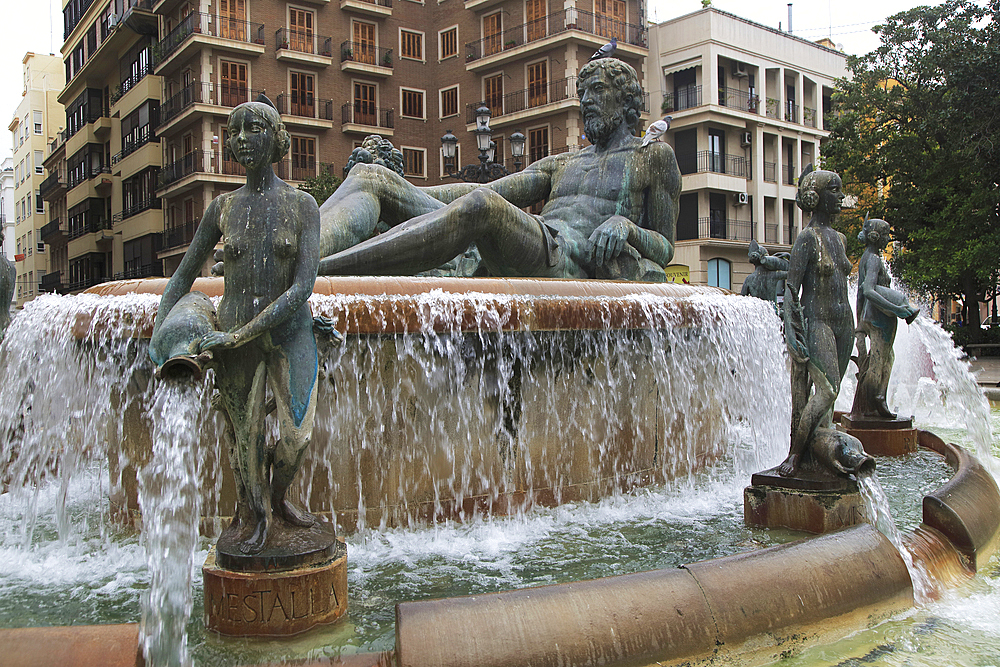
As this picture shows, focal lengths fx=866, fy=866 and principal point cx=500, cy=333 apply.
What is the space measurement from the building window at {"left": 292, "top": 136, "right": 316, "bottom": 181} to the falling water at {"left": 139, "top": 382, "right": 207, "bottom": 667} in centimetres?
3391

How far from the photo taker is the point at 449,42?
41531mm

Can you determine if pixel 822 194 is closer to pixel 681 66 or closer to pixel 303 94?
pixel 303 94

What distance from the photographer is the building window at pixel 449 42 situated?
1624 inches

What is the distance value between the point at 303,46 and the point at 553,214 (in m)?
35.1

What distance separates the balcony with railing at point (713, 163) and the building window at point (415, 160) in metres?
11.9

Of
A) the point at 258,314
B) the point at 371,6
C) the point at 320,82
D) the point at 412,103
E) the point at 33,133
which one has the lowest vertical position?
the point at 258,314

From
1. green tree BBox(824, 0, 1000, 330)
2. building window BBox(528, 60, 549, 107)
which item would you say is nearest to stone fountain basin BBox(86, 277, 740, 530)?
green tree BBox(824, 0, 1000, 330)

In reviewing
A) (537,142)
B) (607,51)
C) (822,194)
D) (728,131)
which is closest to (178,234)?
(537,142)

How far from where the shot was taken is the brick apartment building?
117ft

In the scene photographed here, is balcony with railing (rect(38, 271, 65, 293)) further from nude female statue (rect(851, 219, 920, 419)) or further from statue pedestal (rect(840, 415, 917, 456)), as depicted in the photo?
statue pedestal (rect(840, 415, 917, 456))

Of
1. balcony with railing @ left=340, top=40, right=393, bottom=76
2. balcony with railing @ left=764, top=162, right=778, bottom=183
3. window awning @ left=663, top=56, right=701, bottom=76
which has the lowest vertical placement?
balcony with railing @ left=764, top=162, right=778, bottom=183

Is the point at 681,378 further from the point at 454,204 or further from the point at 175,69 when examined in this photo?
the point at 175,69

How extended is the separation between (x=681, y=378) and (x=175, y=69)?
37272mm

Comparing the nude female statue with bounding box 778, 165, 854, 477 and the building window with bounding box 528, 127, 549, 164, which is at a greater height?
the building window with bounding box 528, 127, 549, 164
